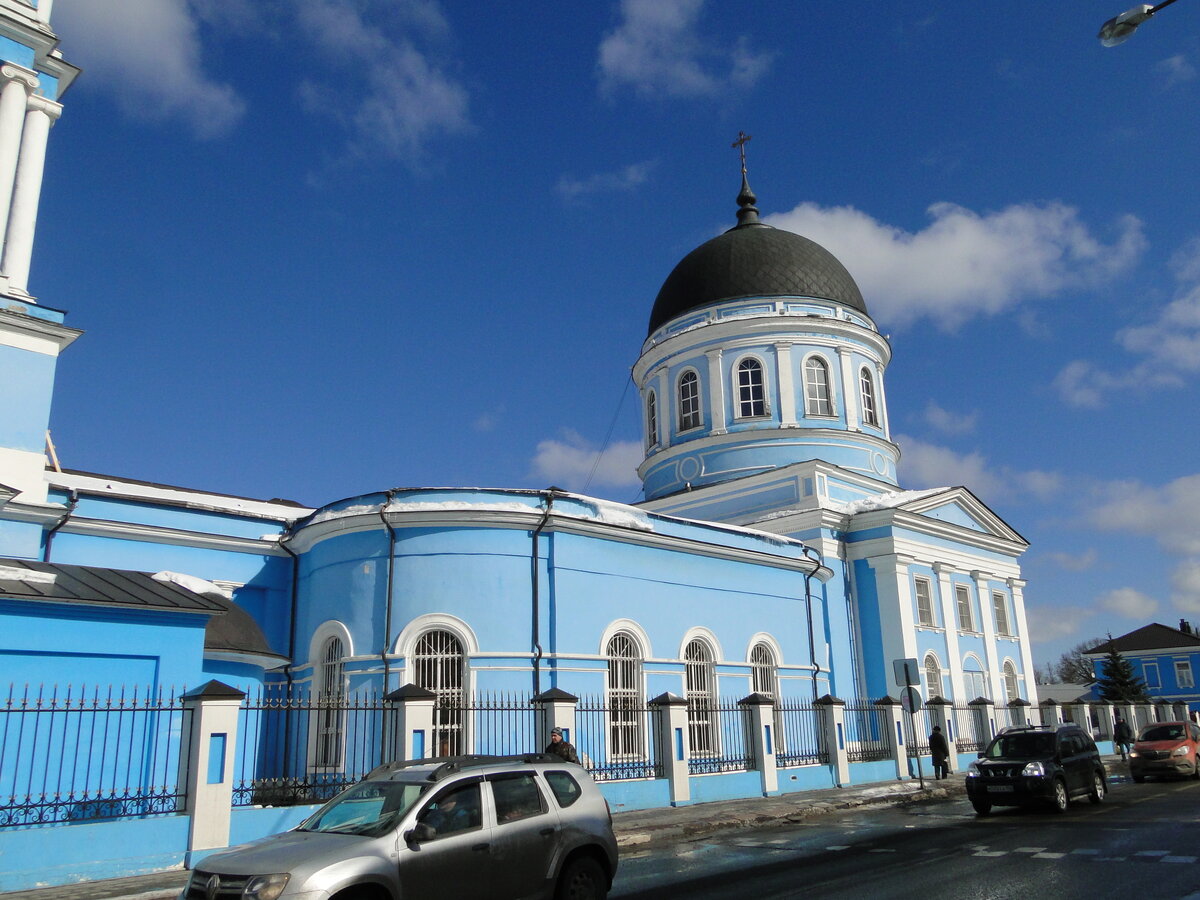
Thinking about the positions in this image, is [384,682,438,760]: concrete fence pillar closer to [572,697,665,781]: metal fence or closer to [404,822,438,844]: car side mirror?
[572,697,665,781]: metal fence

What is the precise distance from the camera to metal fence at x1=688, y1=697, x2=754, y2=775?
1697cm

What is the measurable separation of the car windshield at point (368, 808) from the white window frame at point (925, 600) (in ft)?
67.7

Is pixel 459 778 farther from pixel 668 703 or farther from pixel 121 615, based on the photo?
pixel 668 703

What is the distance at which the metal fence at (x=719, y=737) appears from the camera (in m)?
17.0

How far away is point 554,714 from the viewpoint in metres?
14.1

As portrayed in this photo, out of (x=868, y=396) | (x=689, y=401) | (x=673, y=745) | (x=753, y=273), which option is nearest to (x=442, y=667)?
(x=673, y=745)

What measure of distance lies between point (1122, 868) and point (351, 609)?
39.9 ft

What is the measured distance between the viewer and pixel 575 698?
14.4 metres

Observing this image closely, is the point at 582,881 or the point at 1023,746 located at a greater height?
the point at 1023,746

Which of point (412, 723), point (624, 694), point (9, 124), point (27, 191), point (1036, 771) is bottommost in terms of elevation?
point (1036, 771)

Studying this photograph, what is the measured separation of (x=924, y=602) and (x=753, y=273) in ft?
35.8

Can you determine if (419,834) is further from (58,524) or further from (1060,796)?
(58,524)

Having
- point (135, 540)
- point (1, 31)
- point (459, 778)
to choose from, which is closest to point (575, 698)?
point (459, 778)

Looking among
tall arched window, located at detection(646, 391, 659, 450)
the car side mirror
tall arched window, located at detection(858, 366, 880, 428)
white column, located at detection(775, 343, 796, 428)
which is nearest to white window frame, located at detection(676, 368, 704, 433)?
tall arched window, located at detection(646, 391, 659, 450)
